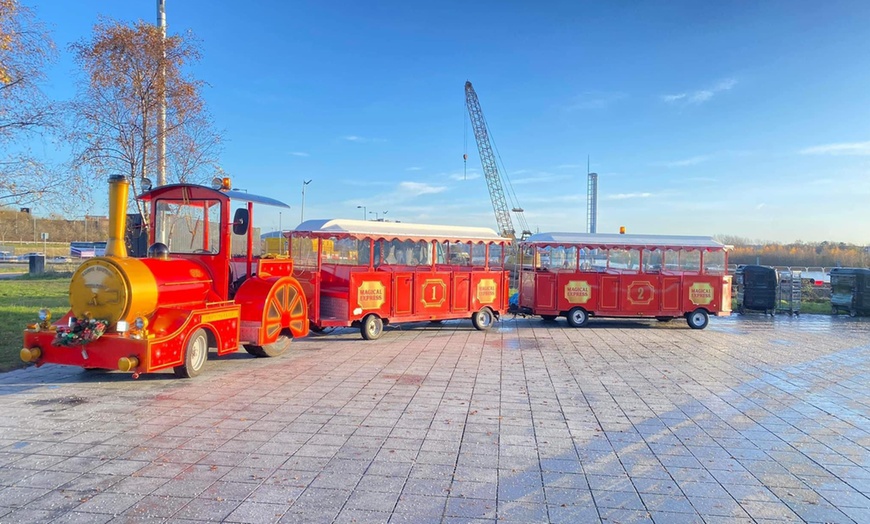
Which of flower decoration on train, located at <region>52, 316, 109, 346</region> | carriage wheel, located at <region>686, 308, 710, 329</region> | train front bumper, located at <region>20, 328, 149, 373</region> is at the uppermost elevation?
flower decoration on train, located at <region>52, 316, 109, 346</region>

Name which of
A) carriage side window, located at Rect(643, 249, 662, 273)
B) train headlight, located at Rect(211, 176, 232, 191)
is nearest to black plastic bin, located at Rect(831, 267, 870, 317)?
carriage side window, located at Rect(643, 249, 662, 273)

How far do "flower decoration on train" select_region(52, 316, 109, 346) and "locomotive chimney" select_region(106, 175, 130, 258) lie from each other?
1.02 m

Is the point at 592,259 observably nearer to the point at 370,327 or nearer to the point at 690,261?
the point at 690,261

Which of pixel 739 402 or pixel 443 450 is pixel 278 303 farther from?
pixel 739 402

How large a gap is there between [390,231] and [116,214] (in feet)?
19.7

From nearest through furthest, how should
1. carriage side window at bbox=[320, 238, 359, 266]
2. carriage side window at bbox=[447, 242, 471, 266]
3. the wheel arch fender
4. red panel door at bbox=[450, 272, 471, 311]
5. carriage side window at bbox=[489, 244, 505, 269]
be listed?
the wheel arch fender
carriage side window at bbox=[320, 238, 359, 266]
red panel door at bbox=[450, 272, 471, 311]
carriage side window at bbox=[489, 244, 505, 269]
carriage side window at bbox=[447, 242, 471, 266]

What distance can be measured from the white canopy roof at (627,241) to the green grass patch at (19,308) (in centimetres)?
1207

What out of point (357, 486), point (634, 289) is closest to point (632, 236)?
point (634, 289)

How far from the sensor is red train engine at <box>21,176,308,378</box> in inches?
279

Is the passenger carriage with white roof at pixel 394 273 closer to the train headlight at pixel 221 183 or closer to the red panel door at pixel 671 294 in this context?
the train headlight at pixel 221 183

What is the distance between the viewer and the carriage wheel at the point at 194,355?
7746mm

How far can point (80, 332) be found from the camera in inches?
278

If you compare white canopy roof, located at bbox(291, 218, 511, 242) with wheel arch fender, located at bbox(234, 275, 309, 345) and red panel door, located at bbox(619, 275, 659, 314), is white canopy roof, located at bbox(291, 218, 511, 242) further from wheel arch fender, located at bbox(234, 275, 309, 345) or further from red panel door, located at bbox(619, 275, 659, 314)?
red panel door, located at bbox(619, 275, 659, 314)

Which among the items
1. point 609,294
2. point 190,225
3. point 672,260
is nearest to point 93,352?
point 190,225
